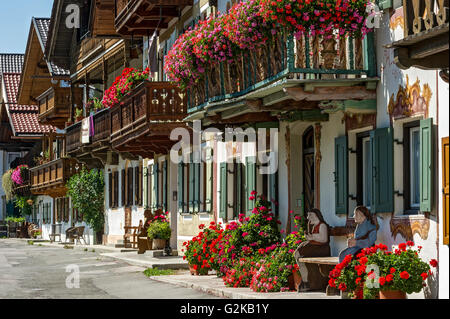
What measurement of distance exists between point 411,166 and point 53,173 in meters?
34.0

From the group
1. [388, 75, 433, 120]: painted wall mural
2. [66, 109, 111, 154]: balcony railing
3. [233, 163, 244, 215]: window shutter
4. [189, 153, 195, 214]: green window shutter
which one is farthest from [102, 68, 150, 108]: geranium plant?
[388, 75, 433, 120]: painted wall mural

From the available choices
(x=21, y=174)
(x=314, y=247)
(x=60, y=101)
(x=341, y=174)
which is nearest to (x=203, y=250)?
(x=314, y=247)

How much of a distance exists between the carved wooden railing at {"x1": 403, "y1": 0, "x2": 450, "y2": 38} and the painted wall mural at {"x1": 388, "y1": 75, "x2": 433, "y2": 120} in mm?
2294

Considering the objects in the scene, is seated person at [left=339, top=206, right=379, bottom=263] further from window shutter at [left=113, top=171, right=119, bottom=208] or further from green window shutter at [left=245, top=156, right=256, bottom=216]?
window shutter at [left=113, top=171, right=119, bottom=208]

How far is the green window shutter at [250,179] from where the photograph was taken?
70.1ft

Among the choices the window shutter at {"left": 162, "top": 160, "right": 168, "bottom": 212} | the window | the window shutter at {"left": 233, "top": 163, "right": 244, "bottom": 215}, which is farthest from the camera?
the window shutter at {"left": 162, "top": 160, "right": 168, "bottom": 212}

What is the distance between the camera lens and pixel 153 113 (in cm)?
2603

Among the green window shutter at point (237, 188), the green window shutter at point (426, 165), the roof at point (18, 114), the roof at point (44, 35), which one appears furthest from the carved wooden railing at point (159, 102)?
the roof at point (18, 114)

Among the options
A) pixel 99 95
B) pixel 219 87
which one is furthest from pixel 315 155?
pixel 99 95

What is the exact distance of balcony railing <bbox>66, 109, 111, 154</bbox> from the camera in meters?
33.4

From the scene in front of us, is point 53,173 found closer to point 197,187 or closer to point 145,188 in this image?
point 145,188
